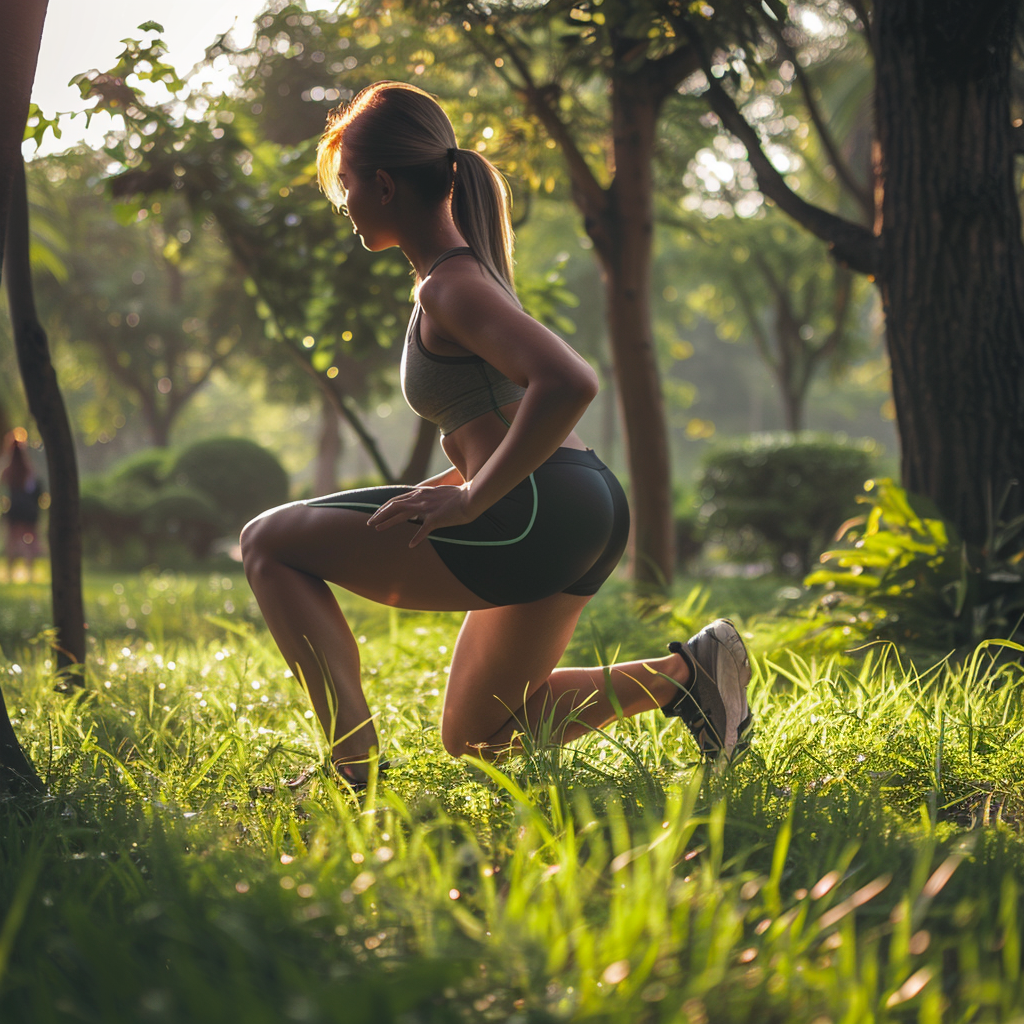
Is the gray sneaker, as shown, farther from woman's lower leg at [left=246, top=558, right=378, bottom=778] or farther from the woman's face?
the woman's face

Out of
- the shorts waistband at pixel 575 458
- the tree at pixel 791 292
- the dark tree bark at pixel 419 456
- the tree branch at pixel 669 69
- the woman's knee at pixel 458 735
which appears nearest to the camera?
the shorts waistband at pixel 575 458

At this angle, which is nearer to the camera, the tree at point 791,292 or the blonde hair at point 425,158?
the blonde hair at point 425,158

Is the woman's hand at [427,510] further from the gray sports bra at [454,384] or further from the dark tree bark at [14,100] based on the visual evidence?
the dark tree bark at [14,100]

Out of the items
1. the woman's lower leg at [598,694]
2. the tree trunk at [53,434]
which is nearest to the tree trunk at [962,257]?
the woman's lower leg at [598,694]

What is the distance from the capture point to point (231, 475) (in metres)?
17.0

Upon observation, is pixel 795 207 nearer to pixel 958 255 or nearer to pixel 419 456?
pixel 958 255

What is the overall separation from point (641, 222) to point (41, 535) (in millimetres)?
17033

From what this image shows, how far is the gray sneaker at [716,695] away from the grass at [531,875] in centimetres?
9

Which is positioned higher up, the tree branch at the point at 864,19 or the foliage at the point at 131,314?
the foliage at the point at 131,314

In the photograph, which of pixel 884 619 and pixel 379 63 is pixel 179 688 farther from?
pixel 379 63

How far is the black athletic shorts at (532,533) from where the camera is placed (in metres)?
2.08

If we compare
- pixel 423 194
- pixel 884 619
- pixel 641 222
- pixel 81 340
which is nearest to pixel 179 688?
pixel 423 194

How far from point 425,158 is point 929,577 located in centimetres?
302

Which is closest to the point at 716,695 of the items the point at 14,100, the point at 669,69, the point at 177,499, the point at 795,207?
the point at 14,100
